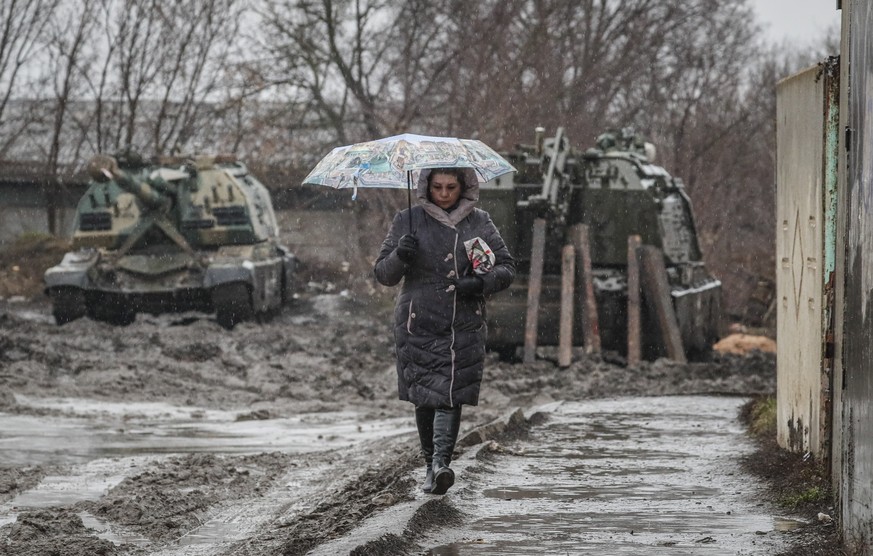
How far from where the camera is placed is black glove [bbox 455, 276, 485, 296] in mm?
8266

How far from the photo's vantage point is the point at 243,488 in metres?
9.68

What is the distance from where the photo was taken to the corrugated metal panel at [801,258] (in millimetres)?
8461

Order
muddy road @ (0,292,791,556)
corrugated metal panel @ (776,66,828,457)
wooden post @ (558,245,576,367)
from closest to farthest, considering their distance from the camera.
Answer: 1. muddy road @ (0,292,791,556)
2. corrugated metal panel @ (776,66,828,457)
3. wooden post @ (558,245,576,367)

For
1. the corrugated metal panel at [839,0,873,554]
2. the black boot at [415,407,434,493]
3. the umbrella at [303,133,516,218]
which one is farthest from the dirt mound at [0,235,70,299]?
the corrugated metal panel at [839,0,873,554]

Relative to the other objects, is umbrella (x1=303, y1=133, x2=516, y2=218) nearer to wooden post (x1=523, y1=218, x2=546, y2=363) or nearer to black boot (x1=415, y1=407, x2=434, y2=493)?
black boot (x1=415, y1=407, x2=434, y2=493)

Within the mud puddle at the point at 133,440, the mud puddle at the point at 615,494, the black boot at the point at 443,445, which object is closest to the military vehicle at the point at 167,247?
the mud puddle at the point at 133,440

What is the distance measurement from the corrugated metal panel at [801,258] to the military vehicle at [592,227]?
10552mm

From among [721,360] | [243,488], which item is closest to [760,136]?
[721,360]

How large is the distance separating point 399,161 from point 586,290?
485 inches

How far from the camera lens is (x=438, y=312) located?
8.31 metres

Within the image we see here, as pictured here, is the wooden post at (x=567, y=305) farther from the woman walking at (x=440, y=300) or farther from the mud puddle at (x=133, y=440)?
the woman walking at (x=440, y=300)

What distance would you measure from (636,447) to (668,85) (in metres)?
29.0

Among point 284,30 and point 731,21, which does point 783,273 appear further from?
point 731,21

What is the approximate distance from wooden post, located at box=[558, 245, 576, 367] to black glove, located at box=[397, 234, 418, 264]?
11547 mm
